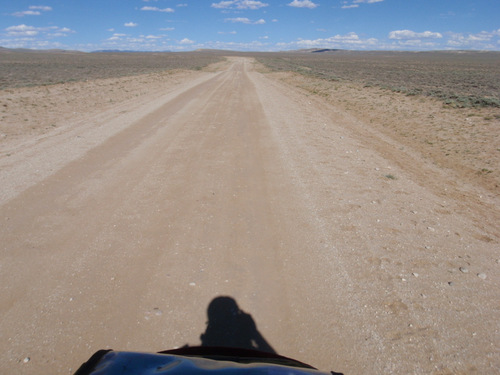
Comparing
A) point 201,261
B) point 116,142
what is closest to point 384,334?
point 201,261

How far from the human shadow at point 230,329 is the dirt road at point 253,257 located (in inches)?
2.9

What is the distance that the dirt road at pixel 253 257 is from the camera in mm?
2873

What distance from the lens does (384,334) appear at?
297 centimetres

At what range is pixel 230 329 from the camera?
2.97 metres

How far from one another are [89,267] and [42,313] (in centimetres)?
75

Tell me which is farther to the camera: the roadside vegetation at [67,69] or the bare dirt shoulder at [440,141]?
the roadside vegetation at [67,69]

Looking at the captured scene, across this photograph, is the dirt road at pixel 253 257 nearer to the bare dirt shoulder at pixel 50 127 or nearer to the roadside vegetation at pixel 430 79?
the bare dirt shoulder at pixel 50 127

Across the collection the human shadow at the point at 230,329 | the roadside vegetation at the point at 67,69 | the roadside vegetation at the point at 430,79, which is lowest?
the human shadow at the point at 230,329

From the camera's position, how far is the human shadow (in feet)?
9.23

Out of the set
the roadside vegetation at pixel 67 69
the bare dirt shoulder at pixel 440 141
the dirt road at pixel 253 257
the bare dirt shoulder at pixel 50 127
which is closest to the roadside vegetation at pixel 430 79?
the bare dirt shoulder at pixel 440 141

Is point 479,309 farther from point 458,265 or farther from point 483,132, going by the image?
point 483,132

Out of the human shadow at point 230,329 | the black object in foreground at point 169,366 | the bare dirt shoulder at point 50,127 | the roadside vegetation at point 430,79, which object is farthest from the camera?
the roadside vegetation at point 430,79

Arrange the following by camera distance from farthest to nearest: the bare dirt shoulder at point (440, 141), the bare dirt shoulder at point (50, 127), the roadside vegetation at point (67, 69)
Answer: the roadside vegetation at point (67, 69), the bare dirt shoulder at point (50, 127), the bare dirt shoulder at point (440, 141)

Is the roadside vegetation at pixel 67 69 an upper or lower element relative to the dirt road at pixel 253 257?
upper
